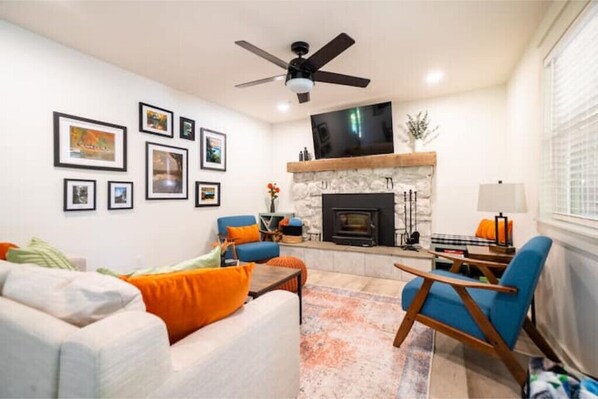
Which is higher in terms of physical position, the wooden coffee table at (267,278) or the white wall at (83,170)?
the white wall at (83,170)

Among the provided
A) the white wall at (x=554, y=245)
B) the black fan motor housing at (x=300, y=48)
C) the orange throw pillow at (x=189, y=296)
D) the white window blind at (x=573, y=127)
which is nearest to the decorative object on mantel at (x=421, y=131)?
the white wall at (x=554, y=245)

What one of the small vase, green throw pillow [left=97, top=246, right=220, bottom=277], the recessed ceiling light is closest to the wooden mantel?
the small vase

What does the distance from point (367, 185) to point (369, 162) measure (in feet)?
1.33

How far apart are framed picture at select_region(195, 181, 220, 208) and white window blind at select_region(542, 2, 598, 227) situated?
3.94m

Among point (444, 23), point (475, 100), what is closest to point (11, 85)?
point (444, 23)

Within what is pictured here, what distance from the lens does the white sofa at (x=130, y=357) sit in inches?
29.7

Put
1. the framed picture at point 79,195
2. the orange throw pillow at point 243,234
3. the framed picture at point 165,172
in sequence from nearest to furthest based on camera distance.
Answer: the framed picture at point 79,195
the framed picture at point 165,172
the orange throw pillow at point 243,234

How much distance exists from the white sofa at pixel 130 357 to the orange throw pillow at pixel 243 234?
9.34 ft

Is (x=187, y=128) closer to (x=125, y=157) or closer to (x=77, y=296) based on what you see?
(x=125, y=157)

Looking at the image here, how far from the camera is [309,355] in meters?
2.04

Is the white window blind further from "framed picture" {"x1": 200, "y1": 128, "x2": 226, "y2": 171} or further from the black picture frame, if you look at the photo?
the black picture frame

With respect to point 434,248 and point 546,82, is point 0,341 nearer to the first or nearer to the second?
point 546,82

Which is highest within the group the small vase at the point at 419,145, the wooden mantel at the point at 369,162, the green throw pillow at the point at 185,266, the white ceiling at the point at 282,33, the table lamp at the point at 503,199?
the white ceiling at the point at 282,33

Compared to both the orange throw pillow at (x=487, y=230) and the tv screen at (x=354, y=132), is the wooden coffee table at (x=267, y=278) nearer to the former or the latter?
the orange throw pillow at (x=487, y=230)
